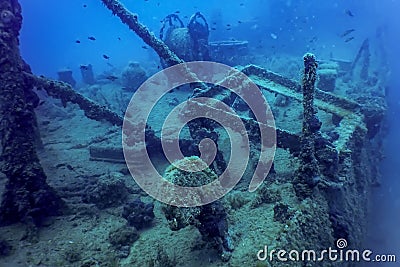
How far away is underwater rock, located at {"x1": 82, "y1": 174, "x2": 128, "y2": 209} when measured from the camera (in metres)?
7.02

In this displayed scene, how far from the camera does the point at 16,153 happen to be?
252 inches

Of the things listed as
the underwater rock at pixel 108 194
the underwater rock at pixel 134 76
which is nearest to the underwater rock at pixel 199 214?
the underwater rock at pixel 108 194

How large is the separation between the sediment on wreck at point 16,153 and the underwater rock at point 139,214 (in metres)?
1.81

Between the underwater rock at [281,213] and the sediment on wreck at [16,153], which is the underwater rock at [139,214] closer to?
the sediment on wreck at [16,153]

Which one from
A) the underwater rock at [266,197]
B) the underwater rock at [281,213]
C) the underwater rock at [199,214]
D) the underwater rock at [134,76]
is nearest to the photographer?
the underwater rock at [199,214]

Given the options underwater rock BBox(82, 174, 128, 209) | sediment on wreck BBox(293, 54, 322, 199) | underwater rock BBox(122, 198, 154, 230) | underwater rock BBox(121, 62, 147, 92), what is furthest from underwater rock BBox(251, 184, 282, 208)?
underwater rock BBox(121, 62, 147, 92)

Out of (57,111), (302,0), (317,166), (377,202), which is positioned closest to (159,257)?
(317,166)

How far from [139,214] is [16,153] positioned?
2966 millimetres

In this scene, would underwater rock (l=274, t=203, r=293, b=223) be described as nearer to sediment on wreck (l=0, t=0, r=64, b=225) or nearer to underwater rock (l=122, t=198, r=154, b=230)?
underwater rock (l=122, t=198, r=154, b=230)

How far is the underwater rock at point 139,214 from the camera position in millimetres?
5988

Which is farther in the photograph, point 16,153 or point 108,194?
point 108,194

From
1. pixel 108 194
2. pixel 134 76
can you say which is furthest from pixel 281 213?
pixel 134 76

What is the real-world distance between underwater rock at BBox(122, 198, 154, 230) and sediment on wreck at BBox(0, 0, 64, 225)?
1813 mm

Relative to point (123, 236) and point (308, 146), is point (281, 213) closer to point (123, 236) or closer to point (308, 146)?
point (308, 146)
